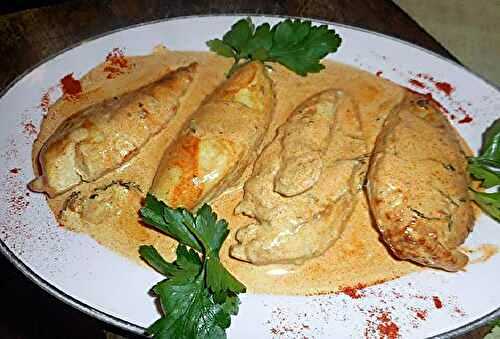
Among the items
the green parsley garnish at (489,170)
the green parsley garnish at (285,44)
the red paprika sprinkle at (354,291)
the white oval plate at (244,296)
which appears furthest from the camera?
the green parsley garnish at (285,44)

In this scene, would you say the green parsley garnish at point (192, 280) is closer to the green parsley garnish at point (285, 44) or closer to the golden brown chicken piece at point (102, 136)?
the golden brown chicken piece at point (102, 136)

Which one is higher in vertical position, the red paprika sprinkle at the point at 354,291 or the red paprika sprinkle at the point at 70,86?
the red paprika sprinkle at the point at 70,86

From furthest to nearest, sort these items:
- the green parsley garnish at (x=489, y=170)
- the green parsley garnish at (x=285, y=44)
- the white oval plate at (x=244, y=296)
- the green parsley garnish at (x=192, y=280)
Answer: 1. the green parsley garnish at (x=285, y=44)
2. the green parsley garnish at (x=489, y=170)
3. the white oval plate at (x=244, y=296)
4. the green parsley garnish at (x=192, y=280)

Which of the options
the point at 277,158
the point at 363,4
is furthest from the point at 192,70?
the point at 363,4

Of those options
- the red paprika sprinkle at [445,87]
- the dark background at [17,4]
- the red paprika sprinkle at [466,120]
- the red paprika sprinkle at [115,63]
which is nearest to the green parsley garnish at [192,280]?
the red paprika sprinkle at [115,63]

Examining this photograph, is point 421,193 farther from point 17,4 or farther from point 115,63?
point 17,4

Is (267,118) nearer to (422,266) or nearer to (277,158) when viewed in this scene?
(277,158)

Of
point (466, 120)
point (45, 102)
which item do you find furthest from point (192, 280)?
point (466, 120)

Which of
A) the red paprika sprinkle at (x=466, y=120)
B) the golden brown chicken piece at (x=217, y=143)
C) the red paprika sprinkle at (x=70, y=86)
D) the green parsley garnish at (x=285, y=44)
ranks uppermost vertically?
the red paprika sprinkle at (x=70, y=86)
